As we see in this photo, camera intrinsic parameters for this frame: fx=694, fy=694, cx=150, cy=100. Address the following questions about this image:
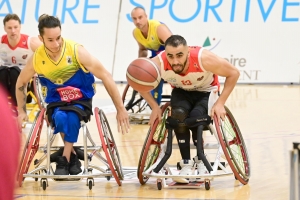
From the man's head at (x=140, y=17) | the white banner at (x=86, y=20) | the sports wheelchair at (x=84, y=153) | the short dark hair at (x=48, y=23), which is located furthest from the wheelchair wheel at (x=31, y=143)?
the white banner at (x=86, y=20)

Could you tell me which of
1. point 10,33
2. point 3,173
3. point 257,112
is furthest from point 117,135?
point 3,173

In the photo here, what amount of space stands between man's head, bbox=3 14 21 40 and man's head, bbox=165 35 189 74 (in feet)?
13.6

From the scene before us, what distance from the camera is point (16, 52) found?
31.9 ft

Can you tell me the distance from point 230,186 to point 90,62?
5.45ft

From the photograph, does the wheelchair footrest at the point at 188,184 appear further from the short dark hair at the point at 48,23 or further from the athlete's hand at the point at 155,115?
the short dark hair at the point at 48,23

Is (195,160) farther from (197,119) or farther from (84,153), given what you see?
(84,153)

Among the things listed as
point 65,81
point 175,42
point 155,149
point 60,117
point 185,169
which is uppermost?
point 175,42

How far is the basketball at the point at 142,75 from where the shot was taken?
19.0 feet

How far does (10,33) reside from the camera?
9.64m

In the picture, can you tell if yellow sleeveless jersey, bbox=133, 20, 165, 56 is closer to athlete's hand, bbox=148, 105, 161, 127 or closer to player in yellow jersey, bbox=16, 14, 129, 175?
player in yellow jersey, bbox=16, 14, 129, 175

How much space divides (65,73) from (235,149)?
1752 mm

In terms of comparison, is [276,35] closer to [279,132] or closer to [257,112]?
[257,112]

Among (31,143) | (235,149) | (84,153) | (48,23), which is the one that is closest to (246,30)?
(235,149)

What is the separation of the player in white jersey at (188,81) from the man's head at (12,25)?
12.9ft
